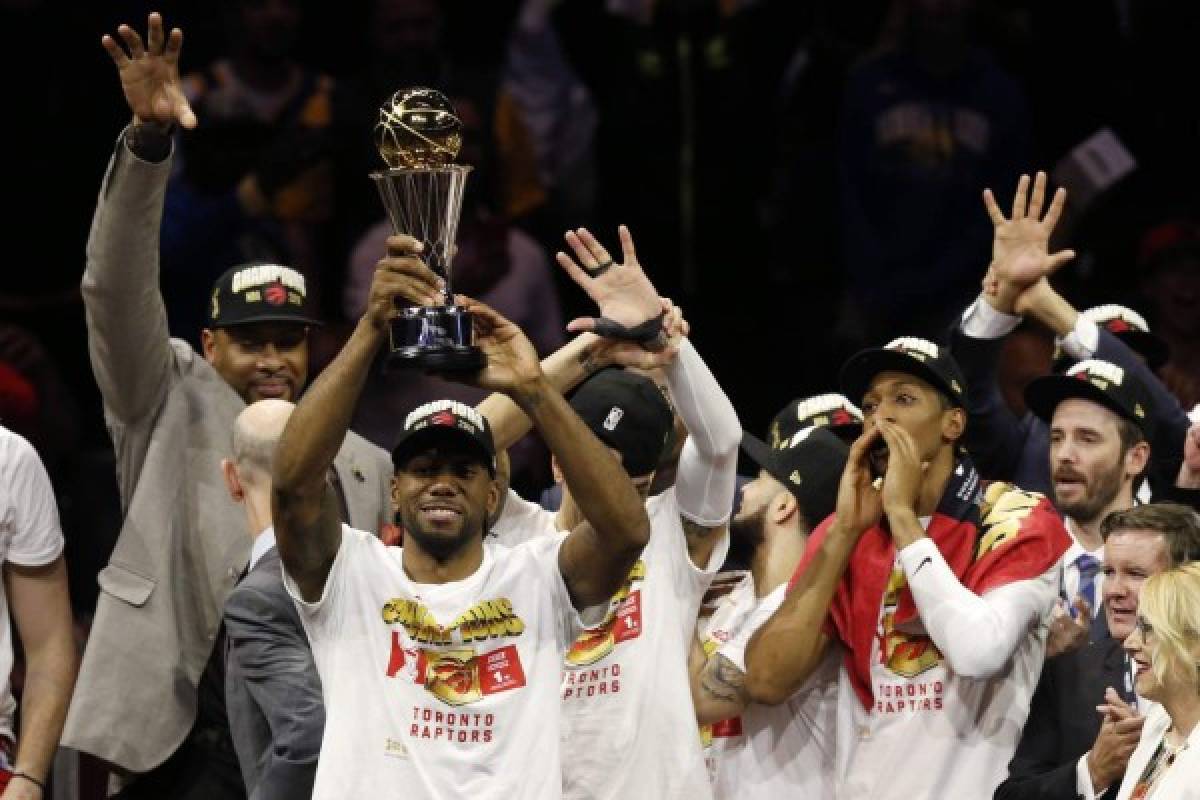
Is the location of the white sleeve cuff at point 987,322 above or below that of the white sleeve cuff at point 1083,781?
above

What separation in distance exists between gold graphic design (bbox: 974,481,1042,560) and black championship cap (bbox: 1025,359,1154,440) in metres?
0.58

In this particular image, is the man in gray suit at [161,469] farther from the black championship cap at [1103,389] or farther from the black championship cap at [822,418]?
the black championship cap at [1103,389]

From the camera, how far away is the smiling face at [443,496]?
525 cm

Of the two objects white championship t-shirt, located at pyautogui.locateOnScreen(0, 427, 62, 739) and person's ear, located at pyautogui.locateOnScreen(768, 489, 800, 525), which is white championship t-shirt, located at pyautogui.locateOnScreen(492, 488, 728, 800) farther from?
white championship t-shirt, located at pyautogui.locateOnScreen(0, 427, 62, 739)

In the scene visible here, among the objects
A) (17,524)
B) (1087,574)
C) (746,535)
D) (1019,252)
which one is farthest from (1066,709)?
(17,524)

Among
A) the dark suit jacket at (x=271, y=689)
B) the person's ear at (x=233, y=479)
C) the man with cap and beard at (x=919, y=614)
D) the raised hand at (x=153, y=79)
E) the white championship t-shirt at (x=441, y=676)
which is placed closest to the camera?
the white championship t-shirt at (x=441, y=676)

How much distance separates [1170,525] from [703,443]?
107cm

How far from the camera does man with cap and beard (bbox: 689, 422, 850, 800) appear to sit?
6.06m

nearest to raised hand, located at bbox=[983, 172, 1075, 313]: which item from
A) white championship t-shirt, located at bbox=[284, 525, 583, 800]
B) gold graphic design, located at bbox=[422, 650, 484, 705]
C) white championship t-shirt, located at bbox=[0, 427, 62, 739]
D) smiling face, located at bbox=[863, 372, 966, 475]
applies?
smiling face, located at bbox=[863, 372, 966, 475]

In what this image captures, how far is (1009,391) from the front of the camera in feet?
27.8

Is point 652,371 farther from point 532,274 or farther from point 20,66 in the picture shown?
point 20,66

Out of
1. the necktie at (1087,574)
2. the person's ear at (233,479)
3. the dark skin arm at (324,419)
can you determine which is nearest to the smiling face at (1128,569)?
the necktie at (1087,574)

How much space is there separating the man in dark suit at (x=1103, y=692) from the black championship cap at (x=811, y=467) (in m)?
0.73

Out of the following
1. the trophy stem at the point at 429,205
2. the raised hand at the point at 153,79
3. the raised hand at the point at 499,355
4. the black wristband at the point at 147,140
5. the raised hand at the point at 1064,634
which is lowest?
the raised hand at the point at 1064,634
